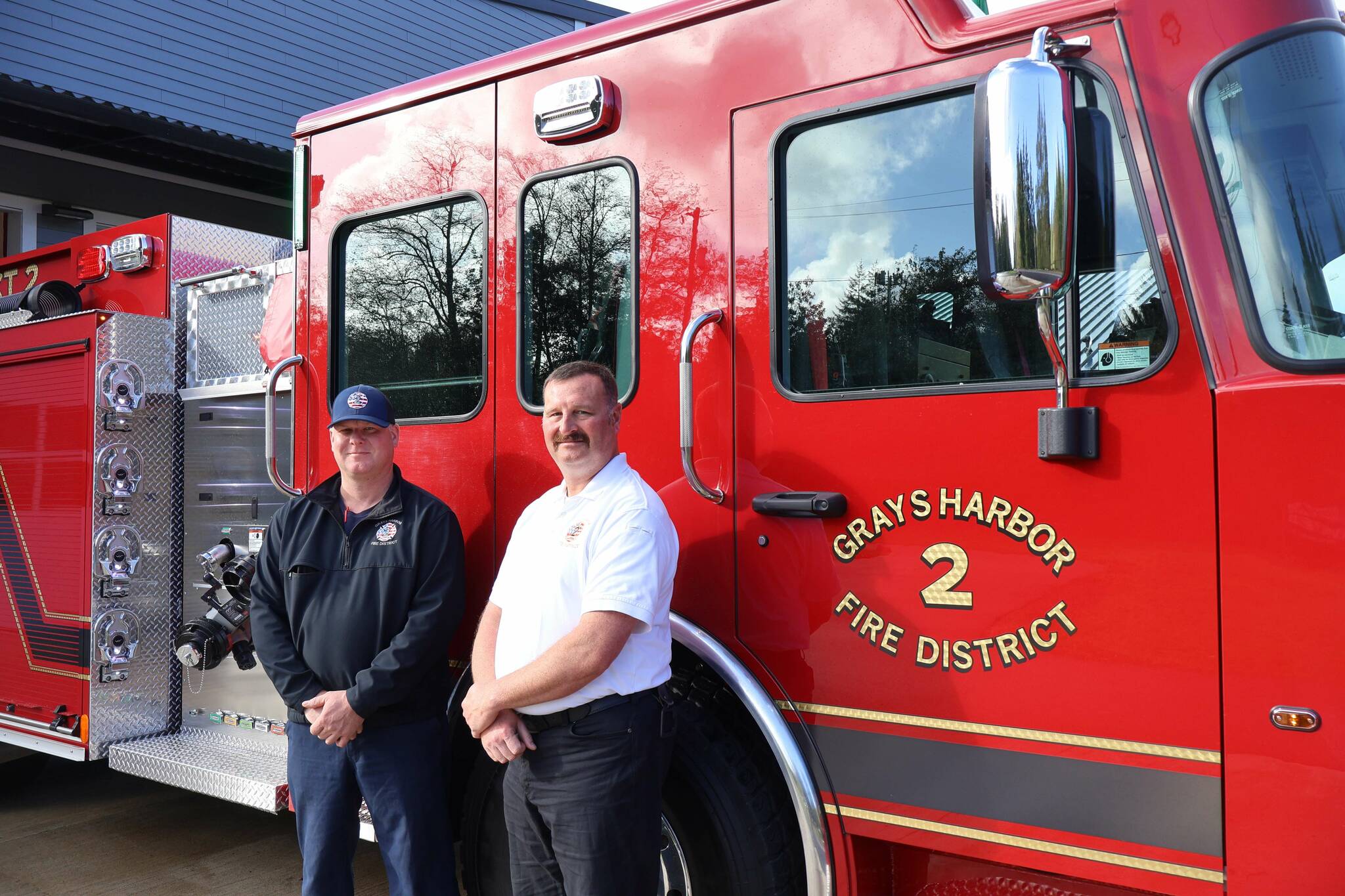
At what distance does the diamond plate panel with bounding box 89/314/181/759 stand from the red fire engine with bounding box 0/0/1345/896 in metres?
1.01

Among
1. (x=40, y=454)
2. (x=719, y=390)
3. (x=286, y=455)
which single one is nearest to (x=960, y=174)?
(x=719, y=390)

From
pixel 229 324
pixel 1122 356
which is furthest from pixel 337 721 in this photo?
pixel 1122 356

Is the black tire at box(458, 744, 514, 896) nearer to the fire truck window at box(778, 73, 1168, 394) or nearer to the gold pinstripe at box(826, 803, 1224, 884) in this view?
the gold pinstripe at box(826, 803, 1224, 884)

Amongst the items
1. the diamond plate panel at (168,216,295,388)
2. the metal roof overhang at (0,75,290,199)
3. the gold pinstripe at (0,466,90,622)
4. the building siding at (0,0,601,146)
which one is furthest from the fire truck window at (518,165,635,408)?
the building siding at (0,0,601,146)

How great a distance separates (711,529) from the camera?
2680 millimetres

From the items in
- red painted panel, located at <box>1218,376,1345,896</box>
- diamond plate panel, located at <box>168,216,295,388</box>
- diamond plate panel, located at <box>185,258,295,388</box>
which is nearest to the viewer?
red painted panel, located at <box>1218,376,1345,896</box>

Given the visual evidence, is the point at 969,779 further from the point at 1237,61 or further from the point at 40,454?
the point at 40,454

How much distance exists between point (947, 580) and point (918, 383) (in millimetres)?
434

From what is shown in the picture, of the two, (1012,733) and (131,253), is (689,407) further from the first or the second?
(131,253)

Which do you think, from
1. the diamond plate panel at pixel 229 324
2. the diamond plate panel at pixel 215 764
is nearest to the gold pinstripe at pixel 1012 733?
the diamond plate panel at pixel 215 764

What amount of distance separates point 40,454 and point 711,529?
10.8 ft

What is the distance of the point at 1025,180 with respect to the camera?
6.20ft

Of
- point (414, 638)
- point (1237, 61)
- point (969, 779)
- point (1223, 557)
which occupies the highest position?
point (1237, 61)

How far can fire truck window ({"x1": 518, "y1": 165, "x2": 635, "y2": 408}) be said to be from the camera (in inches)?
113
